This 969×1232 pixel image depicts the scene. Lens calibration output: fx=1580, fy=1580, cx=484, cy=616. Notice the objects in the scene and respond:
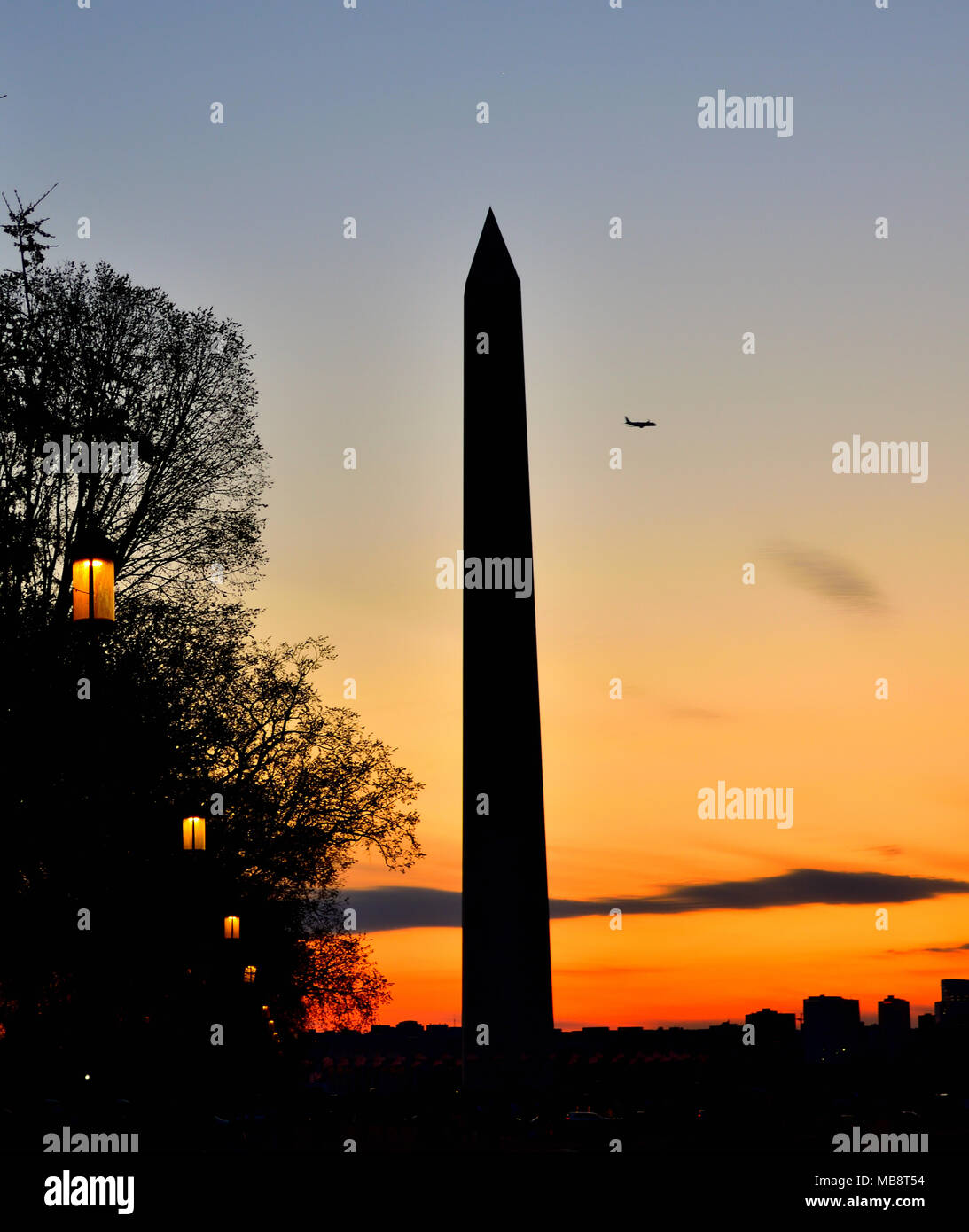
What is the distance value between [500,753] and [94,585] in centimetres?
1837

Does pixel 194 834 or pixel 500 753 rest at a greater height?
pixel 500 753

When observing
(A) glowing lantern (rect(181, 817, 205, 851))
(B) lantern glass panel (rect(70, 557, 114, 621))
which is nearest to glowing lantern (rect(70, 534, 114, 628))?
(B) lantern glass panel (rect(70, 557, 114, 621))

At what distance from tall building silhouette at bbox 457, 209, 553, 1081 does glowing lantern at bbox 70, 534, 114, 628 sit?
59.3 feet

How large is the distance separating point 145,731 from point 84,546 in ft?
46.6

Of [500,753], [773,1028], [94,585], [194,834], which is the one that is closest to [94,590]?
[94,585]

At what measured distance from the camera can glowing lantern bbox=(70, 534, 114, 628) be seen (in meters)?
15.7

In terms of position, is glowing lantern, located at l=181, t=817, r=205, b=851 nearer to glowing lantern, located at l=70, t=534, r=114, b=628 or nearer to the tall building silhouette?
the tall building silhouette

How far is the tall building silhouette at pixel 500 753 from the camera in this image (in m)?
32.9

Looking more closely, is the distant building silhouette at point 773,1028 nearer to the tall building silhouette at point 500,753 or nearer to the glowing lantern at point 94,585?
the tall building silhouette at point 500,753

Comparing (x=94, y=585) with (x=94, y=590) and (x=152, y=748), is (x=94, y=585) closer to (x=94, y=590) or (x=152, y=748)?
(x=94, y=590)

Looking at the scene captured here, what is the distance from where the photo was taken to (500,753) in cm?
3328

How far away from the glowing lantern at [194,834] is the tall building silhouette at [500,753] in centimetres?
888
